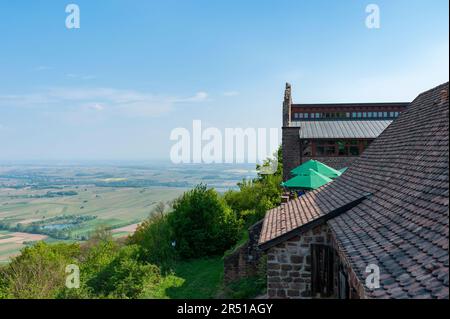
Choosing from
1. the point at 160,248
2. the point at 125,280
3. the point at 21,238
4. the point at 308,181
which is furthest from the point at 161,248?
the point at 21,238

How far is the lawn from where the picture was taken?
13.7 metres

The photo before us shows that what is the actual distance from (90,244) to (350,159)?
27.7 meters

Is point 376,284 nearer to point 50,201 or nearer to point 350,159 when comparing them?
point 350,159

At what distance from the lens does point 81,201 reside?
298 feet

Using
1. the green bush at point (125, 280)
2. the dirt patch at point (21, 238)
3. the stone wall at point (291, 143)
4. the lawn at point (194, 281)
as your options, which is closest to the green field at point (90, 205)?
the dirt patch at point (21, 238)

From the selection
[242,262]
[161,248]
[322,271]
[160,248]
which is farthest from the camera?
[160,248]

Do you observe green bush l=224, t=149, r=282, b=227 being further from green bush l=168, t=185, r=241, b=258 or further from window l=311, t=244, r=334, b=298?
window l=311, t=244, r=334, b=298

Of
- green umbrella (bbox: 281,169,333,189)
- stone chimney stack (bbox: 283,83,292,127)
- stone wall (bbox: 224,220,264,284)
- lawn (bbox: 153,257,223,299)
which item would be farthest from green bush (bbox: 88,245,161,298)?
stone chimney stack (bbox: 283,83,292,127)

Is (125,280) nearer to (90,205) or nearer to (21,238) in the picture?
(21,238)

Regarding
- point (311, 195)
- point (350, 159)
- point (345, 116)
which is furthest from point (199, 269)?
point (345, 116)

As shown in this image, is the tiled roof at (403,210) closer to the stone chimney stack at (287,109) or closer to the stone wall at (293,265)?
the stone wall at (293,265)

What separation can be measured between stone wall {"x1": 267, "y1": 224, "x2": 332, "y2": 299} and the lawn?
5148 millimetres

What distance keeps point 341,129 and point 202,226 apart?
1508 cm

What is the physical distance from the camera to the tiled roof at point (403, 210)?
177 inches
